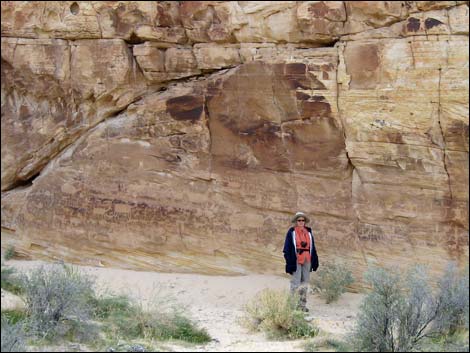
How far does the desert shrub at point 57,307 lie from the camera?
668cm

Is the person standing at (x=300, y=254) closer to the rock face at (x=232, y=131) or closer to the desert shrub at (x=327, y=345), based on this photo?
the rock face at (x=232, y=131)

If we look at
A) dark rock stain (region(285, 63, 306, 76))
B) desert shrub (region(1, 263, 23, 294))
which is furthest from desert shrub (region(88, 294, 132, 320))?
dark rock stain (region(285, 63, 306, 76))

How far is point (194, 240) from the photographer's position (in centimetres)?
981

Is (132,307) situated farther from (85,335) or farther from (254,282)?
(254,282)

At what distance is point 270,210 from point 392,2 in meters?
3.13

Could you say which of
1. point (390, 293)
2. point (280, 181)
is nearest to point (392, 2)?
point (280, 181)

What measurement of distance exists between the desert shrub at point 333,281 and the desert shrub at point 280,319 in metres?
1.22

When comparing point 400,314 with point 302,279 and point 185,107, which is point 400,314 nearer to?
point 302,279

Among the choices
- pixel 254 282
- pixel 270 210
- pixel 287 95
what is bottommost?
pixel 254 282

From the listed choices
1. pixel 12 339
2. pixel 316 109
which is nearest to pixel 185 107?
pixel 316 109

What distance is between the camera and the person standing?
8250mm

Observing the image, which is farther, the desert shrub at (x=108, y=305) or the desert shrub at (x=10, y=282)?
the desert shrub at (x=10, y=282)

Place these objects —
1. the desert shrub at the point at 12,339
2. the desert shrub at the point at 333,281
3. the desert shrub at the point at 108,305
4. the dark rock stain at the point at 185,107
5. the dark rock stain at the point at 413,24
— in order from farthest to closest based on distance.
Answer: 1. the dark rock stain at the point at 185,107
2. the desert shrub at the point at 333,281
3. the dark rock stain at the point at 413,24
4. the desert shrub at the point at 108,305
5. the desert shrub at the point at 12,339

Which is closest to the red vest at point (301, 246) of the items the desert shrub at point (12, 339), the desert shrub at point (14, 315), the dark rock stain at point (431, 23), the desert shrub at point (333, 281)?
the desert shrub at point (333, 281)
